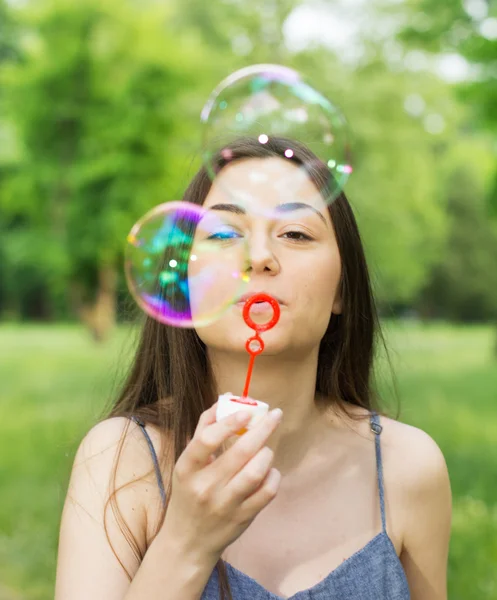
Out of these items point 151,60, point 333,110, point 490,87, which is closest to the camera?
point 333,110

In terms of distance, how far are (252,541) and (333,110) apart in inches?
57.8

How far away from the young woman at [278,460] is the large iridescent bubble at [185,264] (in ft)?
0.11

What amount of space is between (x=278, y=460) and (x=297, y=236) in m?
0.51

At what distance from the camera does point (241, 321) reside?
1.60 metres

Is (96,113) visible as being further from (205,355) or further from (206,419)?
(206,419)

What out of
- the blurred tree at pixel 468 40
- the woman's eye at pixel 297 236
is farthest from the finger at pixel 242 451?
the blurred tree at pixel 468 40

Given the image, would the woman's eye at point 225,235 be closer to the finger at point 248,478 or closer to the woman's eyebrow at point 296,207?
the woman's eyebrow at point 296,207

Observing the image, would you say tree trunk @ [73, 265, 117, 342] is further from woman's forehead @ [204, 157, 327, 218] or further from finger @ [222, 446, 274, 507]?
finger @ [222, 446, 274, 507]

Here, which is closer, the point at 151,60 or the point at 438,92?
the point at 151,60

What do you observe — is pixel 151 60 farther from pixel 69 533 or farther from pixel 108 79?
pixel 69 533

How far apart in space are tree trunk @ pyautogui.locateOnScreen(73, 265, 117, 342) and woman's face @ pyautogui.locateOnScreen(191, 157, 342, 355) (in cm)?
2132

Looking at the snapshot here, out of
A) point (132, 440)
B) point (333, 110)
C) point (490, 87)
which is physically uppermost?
point (490, 87)

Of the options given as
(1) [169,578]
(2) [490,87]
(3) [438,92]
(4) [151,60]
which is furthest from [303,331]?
(3) [438,92]

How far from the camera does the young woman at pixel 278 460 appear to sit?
156 centimetres
